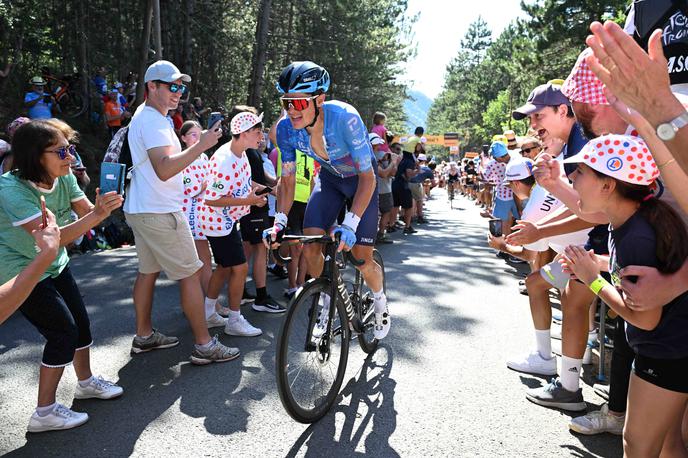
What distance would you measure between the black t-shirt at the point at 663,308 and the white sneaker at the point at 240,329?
12.1ft

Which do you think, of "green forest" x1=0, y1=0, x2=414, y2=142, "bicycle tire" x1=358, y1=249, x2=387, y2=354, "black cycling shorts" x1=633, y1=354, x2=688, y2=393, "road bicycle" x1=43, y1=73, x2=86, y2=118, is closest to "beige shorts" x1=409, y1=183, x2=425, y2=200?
"green forest" x1=0, y1=0, x2=414, y2=142

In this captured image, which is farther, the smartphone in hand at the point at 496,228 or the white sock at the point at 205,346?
the white sock at the point at 205,346

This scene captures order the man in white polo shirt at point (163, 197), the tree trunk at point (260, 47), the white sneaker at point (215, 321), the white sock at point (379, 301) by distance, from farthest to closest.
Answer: the tree trunk at point (260, 47)
the white sneaker at point (215, 321)
the white sock at point (379, 301)
the man in white polo shirt at point (163, 197)

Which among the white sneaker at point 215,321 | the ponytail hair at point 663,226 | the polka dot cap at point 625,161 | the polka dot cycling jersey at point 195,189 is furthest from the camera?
the white sneaker at point 215,321

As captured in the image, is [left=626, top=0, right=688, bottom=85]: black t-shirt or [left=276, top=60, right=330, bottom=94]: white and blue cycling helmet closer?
[left=626, top=0, right=688, bottom=85]: black t-shirt

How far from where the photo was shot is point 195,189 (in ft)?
16.7

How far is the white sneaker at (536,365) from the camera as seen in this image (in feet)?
13.9

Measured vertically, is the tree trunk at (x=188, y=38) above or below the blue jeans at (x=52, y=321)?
above

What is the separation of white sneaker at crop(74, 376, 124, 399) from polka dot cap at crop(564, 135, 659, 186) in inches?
138

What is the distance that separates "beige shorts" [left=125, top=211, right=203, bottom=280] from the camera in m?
4.11

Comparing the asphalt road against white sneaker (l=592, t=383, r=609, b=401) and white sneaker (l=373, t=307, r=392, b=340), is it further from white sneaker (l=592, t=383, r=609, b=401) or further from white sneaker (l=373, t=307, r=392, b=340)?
white sneaker (l=373, t=307, r=392, b=340)

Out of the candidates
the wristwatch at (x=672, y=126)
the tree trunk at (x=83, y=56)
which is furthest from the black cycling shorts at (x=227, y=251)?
the tree trunk at (x=83, y=56)

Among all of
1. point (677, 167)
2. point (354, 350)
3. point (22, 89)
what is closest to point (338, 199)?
point (354, 350)

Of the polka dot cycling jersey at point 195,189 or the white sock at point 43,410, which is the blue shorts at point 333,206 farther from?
the white sock at point 43,410
